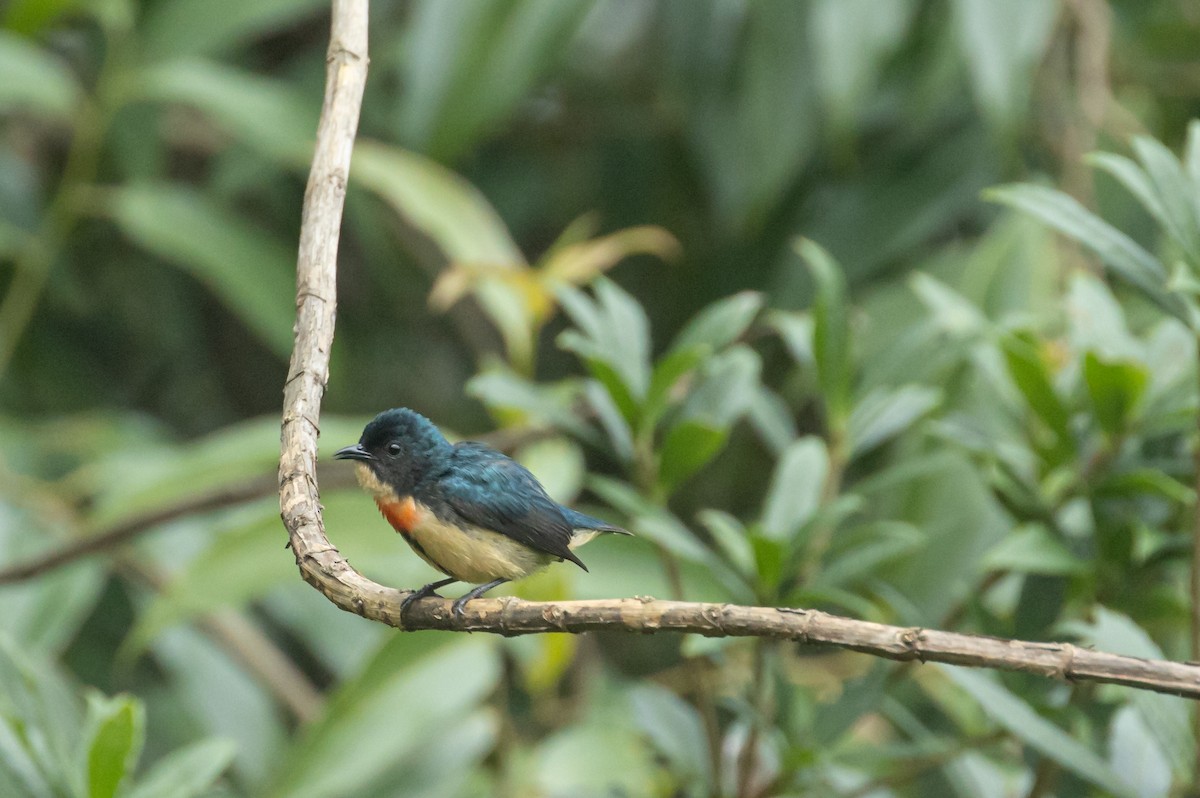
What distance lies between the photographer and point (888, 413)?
1.59 meters

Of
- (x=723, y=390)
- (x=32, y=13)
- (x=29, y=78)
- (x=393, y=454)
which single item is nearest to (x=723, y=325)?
(x=723, y=390)

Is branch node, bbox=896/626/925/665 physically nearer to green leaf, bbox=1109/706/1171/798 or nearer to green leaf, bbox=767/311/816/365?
green leaf, bbox=1109/706/1171/798

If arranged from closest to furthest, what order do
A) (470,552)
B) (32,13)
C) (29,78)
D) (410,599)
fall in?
1. (410,599)
2. (470,552)
3. (29,78)
4. (32,13)

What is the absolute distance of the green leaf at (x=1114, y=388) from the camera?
4.67 ft

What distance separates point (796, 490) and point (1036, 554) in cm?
28

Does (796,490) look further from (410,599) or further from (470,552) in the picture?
(410,599)

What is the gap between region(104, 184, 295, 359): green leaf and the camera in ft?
8.79

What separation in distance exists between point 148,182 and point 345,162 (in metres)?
2.16

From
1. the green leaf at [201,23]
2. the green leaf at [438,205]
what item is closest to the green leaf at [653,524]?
the green leaf at [438,205]

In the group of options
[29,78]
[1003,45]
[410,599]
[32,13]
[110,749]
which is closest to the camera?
[410,599]

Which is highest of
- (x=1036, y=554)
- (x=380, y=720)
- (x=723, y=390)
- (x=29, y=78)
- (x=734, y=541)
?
(x=29, y=78)

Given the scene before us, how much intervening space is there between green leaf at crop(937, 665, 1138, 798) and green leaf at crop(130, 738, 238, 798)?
78 centimetres

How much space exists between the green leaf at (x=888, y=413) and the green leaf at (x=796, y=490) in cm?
8

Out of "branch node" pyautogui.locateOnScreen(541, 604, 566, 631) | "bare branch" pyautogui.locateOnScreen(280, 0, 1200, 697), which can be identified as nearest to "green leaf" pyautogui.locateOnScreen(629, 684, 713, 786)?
"bare branch" pyautogui.locateOnScreen(280, 0, 1200, 697)
